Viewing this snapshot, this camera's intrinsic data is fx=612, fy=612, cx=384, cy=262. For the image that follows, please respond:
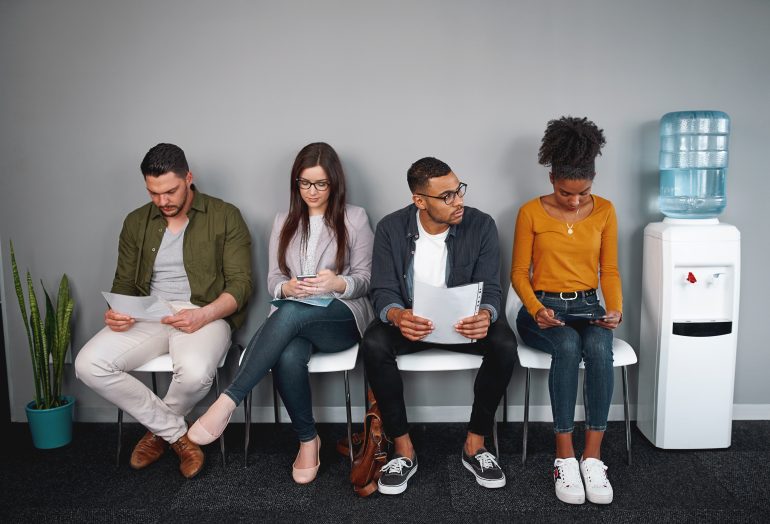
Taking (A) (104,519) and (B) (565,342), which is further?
(B) (565,342)

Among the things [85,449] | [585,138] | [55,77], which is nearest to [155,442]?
[85,449]

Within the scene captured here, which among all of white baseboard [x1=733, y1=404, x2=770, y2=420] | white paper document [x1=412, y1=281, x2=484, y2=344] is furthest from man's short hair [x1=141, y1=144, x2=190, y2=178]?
white baseboard [x1=733, y1=404, x2=770, y2=420]

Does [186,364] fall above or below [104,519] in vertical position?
above

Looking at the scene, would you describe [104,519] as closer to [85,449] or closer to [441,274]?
[85,449]

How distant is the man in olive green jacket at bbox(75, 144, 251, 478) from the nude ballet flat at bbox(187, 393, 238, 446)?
0.65 ft

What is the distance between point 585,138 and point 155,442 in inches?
91.5

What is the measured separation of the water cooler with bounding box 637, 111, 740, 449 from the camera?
2.66 meters

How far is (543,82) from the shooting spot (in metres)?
2.93

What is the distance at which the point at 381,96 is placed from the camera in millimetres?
2963

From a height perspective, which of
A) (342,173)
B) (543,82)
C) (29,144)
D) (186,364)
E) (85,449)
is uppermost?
(543,82)

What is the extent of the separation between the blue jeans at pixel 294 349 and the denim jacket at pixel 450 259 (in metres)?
0.21

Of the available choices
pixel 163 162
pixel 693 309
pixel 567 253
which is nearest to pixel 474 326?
pixel 567 253

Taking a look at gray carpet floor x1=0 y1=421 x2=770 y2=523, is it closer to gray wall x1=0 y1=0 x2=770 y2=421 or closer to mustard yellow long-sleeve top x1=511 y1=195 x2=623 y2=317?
gray wall x1=0 y1=0 x2=770 y2=421

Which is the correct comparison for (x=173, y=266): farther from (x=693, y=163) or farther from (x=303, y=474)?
(x=693, y=163)
